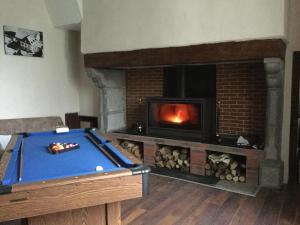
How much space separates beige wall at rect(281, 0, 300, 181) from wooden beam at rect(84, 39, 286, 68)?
28 centimetres

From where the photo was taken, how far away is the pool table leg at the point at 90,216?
74.3 inches

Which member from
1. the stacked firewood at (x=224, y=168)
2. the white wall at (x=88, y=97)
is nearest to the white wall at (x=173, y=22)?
the white wall at (x=88, y=97)

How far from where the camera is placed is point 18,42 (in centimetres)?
452

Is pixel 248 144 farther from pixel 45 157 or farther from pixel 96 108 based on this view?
pixel 96 108

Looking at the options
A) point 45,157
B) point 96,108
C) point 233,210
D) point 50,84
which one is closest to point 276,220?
point 233,210

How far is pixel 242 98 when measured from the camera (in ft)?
12.7

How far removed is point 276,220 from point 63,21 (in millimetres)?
4544

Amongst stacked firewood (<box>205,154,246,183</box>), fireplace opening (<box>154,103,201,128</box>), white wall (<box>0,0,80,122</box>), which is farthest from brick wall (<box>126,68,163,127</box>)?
stacked firewood (<box>205,154,246,183</box>)

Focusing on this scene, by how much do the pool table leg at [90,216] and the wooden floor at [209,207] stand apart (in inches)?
26.1

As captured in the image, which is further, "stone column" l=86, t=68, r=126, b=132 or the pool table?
"stone column" l=86, t=68, r=126, b=132

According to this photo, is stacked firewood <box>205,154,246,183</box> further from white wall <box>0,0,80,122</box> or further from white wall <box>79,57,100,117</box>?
white wall <box>0,0,80,122</box>

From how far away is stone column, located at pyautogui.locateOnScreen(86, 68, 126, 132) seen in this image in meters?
4.69

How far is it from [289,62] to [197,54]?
121 cm

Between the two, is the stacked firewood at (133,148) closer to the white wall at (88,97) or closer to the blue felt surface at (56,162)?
the white wall at (88,97)
